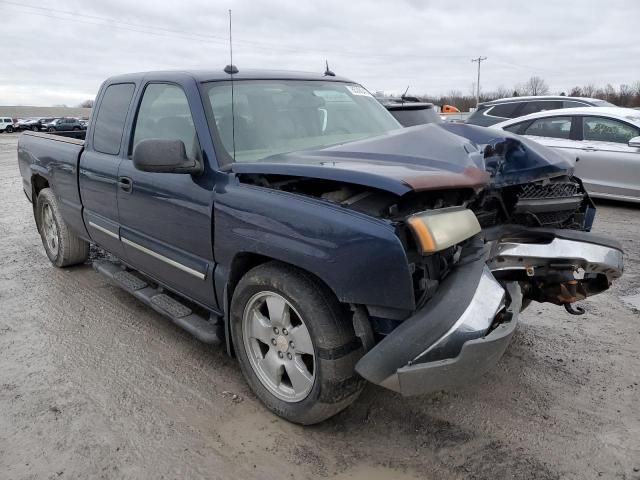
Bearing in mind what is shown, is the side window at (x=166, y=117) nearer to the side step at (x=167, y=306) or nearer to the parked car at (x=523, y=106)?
the side step at (x=167, y=306)

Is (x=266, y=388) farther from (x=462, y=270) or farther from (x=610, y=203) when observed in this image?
(x=610, y=203)

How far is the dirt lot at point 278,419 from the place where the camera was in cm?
256

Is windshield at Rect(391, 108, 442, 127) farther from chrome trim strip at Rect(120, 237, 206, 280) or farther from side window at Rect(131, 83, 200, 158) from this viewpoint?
chrome trim strip at Rect(120, 237, 206, 280)

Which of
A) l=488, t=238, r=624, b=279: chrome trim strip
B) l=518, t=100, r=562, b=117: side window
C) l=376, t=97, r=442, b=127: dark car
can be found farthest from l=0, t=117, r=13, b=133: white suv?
l=488, t=238, r=624, b=279: chrome trim strip

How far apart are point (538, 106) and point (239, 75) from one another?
8.59 m

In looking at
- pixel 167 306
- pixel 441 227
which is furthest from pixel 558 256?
pixel 167 306

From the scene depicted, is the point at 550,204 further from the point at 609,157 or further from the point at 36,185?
the point at 609,157

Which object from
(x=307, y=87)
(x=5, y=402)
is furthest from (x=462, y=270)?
(x=5, y=402)

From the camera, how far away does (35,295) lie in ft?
16.1

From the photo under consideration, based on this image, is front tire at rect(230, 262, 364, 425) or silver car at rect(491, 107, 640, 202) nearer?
front tire at rect(230, 262, 364, 425)

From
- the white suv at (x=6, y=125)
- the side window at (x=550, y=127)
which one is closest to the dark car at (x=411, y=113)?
the side window at (x=550, y=127)

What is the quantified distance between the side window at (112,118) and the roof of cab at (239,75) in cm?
12

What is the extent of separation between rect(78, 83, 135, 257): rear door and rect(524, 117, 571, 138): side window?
270 inches

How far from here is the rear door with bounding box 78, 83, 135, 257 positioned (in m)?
4.15
